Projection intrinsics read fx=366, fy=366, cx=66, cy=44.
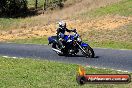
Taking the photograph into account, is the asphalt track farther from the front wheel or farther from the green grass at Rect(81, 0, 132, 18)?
the green grass at Rect(81, 0, 132, 18)

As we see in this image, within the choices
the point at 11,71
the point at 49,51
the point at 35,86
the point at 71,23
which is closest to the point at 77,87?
the point at 35,86

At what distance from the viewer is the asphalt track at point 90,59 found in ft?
58.3

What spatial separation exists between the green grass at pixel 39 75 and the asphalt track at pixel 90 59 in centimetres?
168

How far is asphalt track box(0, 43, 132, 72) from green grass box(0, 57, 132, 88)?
1.68m

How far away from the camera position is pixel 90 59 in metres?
19.5

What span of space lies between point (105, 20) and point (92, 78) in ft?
→ 101

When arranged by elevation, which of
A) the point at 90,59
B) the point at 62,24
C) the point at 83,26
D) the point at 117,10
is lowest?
the point at 90,59

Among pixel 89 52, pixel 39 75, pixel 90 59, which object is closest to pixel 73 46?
pixel 89 52

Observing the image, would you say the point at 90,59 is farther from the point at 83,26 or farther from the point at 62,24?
the point at 83,26

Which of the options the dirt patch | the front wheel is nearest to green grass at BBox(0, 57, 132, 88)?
the front wheel

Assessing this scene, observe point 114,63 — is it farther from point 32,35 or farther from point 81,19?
point 81,19

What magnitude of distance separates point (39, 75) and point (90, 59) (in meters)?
5.25

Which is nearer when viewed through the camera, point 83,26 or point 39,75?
point 39,75

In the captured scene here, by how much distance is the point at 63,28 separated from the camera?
21219 mm
